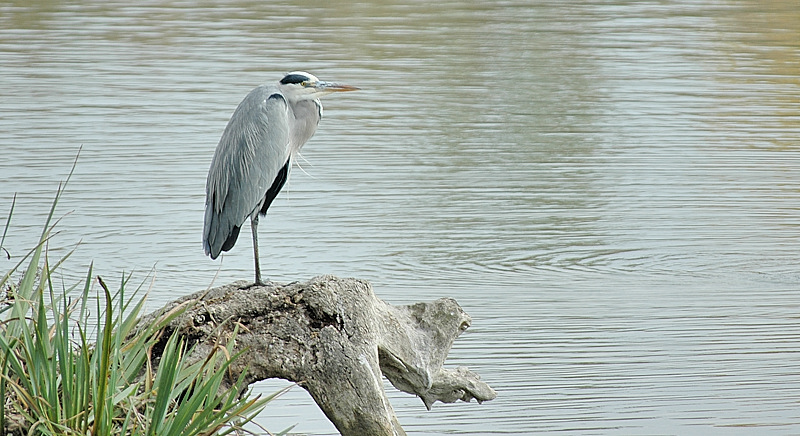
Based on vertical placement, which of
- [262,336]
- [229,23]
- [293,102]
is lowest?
[229,23]

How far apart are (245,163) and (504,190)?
5114mm

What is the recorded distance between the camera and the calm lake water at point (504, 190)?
674cm

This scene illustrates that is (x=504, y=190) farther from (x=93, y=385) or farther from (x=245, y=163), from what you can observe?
(x=93, y=385)

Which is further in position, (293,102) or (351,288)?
(293,102)

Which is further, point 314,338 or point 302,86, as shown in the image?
point 302,86

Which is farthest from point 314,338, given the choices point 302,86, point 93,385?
point 302,86

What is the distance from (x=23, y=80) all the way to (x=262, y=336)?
482 inches

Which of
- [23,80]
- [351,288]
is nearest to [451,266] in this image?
[351,288]

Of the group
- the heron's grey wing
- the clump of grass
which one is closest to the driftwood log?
the clump of grass

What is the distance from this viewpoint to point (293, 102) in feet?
20.2

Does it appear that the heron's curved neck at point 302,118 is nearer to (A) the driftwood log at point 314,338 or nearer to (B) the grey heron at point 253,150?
(B) the grey heron at point 253,150

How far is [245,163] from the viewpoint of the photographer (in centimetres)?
598

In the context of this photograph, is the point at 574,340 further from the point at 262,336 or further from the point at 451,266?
the point at 262,336

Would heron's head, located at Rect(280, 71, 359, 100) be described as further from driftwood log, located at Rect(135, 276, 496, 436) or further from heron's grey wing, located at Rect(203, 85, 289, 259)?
driftwood log, located at Rect(135, 276, 496, 436)
